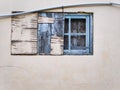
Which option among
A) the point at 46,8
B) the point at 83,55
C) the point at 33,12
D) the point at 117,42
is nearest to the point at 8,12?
the point at 33,12

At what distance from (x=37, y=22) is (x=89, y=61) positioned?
0.92 meters

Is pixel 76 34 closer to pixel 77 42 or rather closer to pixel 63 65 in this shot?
pixel 77 42

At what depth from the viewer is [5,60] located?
3033 millimetres

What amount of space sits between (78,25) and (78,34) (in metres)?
0.13

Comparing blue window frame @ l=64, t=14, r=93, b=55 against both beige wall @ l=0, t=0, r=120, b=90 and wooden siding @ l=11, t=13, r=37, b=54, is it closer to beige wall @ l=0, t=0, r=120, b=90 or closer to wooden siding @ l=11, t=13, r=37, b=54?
beige wall @ l=0, t=0, r=120, b=90

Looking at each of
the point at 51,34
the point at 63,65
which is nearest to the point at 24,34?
the point at 51,34

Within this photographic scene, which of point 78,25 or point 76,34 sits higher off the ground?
point 78,25

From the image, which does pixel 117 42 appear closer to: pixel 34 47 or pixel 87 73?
pixel 87 73

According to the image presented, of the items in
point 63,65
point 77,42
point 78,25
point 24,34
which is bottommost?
point 63,65

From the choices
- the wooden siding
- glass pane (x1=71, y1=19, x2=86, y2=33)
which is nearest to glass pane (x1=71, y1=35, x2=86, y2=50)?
glass pane (x1=71, y1=19, x2=86, y2=33)

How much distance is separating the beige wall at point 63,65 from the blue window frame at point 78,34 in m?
0.09

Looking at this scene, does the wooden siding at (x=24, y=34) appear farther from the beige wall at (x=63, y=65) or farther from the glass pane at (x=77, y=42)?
the glass pane at (x=77, y=42)

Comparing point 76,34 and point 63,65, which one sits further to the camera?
point 76,34

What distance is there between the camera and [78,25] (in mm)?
3154
